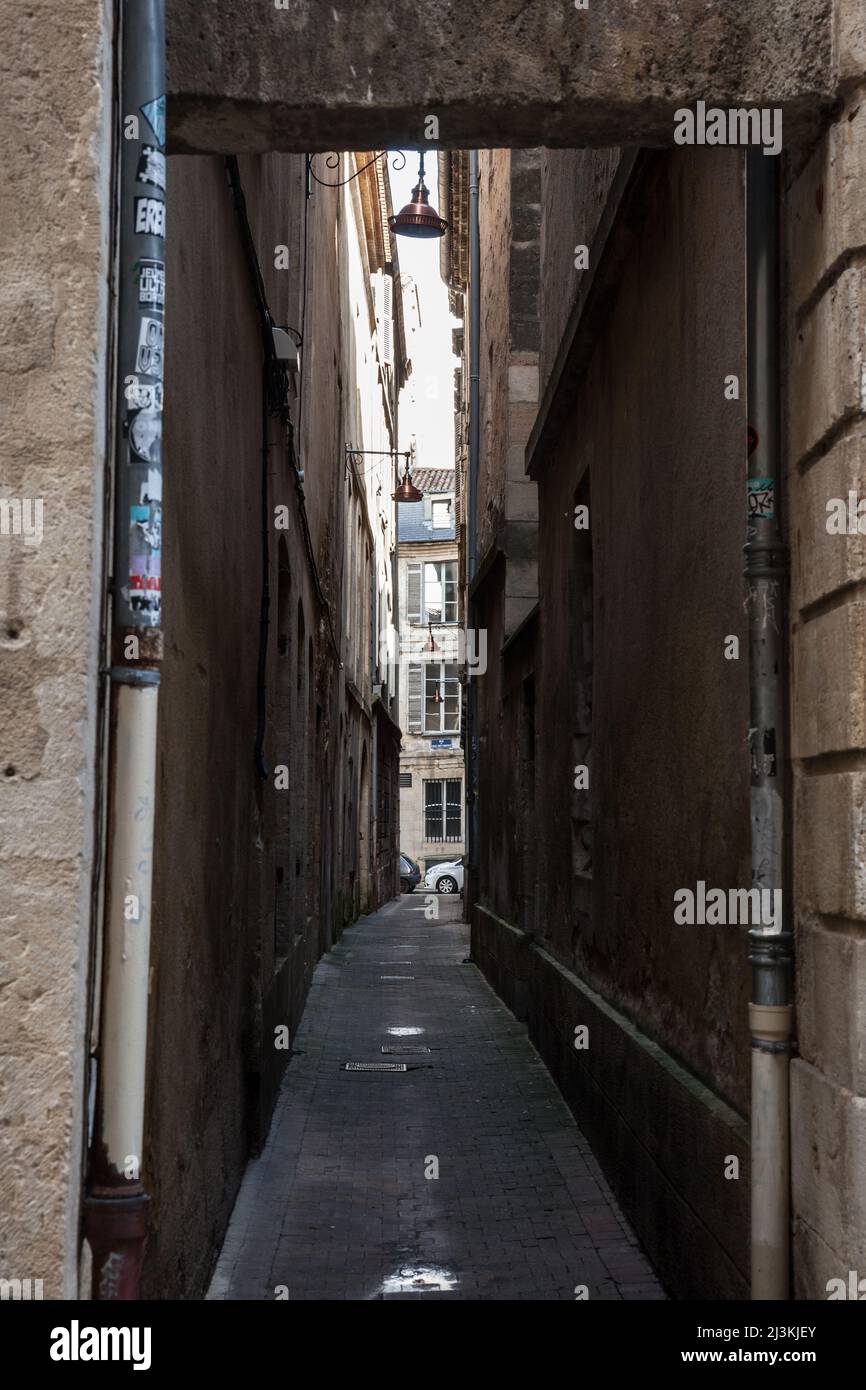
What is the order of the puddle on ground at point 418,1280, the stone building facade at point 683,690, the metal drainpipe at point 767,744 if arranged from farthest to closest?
the puddle on ground at point 418,1280, the metal drainpipe at point 767,744, the stone building facade at point 683,690

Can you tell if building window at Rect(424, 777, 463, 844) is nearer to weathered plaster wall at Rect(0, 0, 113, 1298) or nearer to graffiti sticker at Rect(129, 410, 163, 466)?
graffiti sticker at Rect(129, 410, 163, 466)

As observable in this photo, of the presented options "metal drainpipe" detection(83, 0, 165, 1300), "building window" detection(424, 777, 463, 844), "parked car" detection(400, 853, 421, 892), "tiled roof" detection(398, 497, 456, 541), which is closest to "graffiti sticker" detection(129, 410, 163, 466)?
"metal drainpipe" detection(83, 0, 165, 1300)

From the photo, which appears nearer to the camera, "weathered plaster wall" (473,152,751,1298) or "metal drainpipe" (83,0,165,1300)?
"metal drainpipe" (83,0,165,1300)

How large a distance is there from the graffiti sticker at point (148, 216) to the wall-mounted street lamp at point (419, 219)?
1095 centimetres

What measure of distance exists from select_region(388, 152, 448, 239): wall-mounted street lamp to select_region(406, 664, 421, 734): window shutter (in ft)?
116

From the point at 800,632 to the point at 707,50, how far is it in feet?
4.61

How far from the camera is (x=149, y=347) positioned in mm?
3213

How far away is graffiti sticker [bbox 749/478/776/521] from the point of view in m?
3.87

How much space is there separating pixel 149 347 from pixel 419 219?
11283 mm

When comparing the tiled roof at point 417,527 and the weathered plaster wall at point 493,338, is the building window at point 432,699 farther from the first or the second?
the weathered plaster wall at point 493,338

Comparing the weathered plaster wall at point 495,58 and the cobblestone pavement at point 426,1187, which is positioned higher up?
the weathered plaster wall at point 495,58

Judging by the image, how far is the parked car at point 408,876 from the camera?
4131 cm
